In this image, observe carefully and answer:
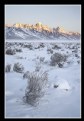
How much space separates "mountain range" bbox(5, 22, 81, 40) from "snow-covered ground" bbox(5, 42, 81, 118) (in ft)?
0.30

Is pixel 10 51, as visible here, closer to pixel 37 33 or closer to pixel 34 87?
pixel 37 33

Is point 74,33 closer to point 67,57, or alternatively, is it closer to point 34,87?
point 67,57

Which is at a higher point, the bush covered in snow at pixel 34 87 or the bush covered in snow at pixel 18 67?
the bush covered in snow at pixel 18 67

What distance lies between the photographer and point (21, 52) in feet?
13.3

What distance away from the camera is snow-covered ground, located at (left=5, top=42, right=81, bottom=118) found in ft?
12.8

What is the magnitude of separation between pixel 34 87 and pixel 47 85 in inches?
6.7

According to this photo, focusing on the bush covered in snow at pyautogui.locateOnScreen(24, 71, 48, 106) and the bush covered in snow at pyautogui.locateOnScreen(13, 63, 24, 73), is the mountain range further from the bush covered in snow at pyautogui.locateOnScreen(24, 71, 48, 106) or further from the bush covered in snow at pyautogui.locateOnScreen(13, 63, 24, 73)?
the bush covered in snow at pyautogui.locateOnScreen(24, 71, 48, 106)

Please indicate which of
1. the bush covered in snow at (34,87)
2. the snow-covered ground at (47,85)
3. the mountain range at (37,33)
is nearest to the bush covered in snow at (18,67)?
the snow-covered ground at (47,85)

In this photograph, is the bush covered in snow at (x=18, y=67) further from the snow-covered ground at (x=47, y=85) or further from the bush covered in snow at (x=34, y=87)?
the bush covered in snow at (x=34, y=87)

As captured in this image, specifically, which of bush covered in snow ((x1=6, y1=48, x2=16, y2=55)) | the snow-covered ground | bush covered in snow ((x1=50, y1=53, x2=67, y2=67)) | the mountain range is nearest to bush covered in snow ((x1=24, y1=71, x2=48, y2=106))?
the snow-covered ground

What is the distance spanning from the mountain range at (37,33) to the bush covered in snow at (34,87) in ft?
1.59

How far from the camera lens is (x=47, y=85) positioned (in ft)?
13.2

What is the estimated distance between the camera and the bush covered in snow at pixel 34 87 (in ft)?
13.0

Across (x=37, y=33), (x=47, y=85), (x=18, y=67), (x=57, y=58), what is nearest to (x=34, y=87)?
(x=47, y=85)
